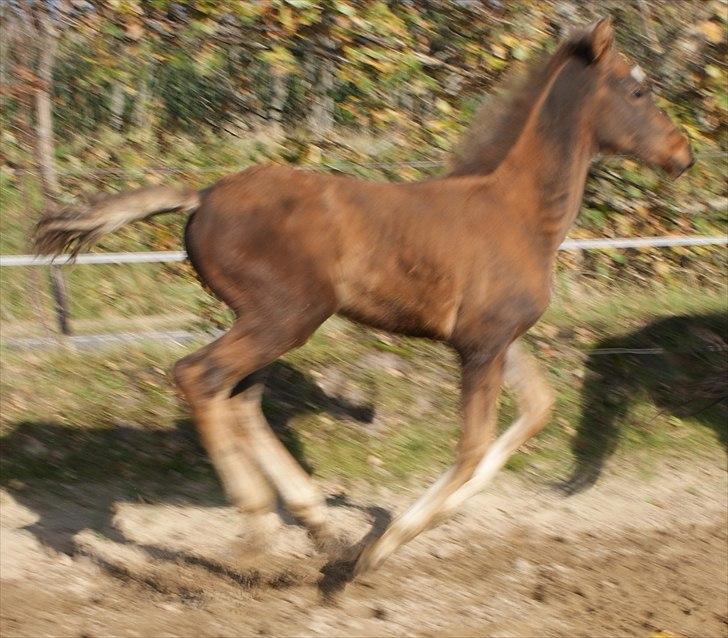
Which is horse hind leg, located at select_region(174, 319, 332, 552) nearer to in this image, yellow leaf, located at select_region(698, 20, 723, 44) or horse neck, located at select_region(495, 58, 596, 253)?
horse neck, located at select_region(495, 58, 596, 253)

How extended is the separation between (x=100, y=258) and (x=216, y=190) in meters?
1.88

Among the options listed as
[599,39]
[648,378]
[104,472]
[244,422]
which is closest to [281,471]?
[244,422]

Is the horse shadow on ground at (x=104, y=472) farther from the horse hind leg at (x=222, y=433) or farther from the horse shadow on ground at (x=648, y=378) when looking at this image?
the horse shadow on ground at (x=648, y=378)

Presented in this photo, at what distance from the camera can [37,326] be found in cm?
628

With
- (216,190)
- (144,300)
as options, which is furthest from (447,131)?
(216,190)

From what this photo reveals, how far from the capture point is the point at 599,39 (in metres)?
4.21

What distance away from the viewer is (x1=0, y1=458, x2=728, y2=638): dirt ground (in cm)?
429

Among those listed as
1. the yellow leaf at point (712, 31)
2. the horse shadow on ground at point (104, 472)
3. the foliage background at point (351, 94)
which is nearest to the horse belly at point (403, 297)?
the horse shadow on ground at point (104, 472)

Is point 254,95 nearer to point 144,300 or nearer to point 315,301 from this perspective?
point 144,300

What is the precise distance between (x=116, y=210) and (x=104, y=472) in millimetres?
1832

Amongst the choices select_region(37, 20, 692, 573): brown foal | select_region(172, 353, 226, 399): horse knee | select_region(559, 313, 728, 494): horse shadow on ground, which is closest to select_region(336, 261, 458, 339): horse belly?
select_region(37, 20, 692, 573): brown foal

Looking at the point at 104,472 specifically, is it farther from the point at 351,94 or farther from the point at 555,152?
the point at 351,94

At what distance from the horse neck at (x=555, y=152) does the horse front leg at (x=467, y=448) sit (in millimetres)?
596

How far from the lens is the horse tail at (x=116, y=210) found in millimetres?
4031
